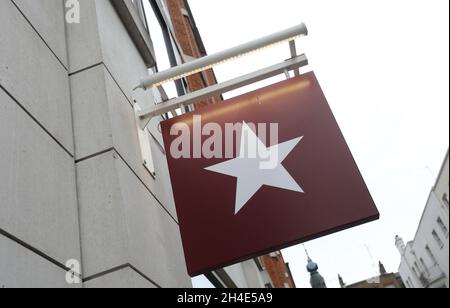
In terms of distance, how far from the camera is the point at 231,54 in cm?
368

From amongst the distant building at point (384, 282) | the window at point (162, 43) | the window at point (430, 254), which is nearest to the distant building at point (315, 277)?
the window at point (430, 254)

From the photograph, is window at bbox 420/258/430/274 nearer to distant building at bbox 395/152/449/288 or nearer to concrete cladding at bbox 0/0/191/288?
distant building at bbox 395/152/449/288

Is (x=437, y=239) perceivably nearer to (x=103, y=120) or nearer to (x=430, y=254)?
(x=430, y=254)

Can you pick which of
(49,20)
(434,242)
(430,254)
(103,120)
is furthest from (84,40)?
(430,254)

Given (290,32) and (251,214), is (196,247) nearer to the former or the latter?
(251,214)

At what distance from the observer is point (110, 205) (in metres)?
2.72

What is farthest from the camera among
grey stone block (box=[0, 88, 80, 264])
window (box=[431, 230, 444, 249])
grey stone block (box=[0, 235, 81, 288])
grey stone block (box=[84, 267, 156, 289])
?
window (box=[431, 230, 444, 249])

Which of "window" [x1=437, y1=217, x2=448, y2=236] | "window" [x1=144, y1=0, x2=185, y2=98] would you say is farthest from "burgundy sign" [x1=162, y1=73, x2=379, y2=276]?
"window" [x1=437, y1=217, x2=448, y2=236]

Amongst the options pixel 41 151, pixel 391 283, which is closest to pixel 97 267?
pixel 41 151

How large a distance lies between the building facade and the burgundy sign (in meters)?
0.38

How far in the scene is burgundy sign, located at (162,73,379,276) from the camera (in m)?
2.86

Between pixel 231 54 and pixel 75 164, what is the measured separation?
Result: 1619 millimetres

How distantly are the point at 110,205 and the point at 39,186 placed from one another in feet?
1.59

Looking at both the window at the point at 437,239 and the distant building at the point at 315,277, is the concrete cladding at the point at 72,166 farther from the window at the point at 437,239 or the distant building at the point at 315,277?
the window at the point at 437,239
